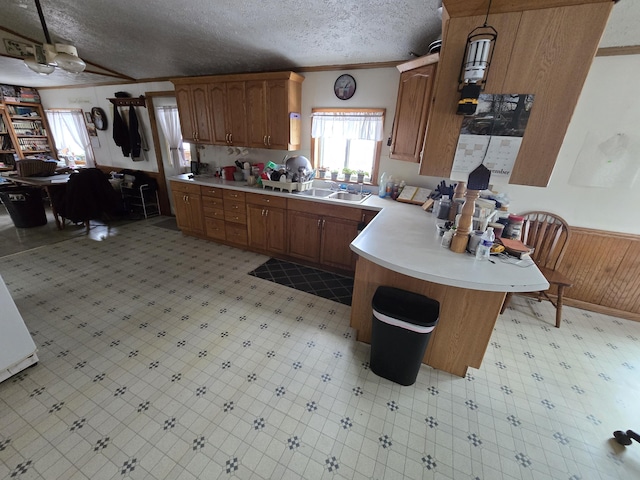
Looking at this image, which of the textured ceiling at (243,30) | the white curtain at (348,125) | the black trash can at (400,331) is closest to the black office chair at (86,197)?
the textured ceiling at (243,30)

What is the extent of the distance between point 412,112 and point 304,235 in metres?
1.71

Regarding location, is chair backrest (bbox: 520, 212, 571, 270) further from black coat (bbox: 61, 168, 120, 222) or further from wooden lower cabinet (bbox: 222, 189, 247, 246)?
black coat (bbox: 61, 168, 120, 222)

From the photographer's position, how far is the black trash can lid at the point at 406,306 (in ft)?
4.91

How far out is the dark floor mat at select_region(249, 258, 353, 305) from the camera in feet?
8.93

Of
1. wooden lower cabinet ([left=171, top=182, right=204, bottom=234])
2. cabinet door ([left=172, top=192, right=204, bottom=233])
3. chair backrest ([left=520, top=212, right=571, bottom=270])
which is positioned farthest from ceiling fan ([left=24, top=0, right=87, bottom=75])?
chair backrest ([left=520, top=212, right=571, bottom=270])

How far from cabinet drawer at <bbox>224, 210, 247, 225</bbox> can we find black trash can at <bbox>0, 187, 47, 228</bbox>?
10.8ft

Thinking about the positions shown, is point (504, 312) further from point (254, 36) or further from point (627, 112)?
point (254, 36)

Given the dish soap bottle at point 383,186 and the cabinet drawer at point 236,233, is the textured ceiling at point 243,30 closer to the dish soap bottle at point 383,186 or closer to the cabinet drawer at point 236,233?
the dish soap bottle at point 383,186

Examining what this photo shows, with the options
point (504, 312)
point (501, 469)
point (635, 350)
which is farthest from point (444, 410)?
point (635, 350)

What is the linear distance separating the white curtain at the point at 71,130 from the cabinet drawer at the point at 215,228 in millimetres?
4243

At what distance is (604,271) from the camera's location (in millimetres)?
2477

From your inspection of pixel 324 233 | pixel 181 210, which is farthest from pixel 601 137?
pixel 181 210

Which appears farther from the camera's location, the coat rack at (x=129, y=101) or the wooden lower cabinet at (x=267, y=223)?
the coat rack at (x=129, y=101)

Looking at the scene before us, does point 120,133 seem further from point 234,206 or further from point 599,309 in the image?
point 599,309
